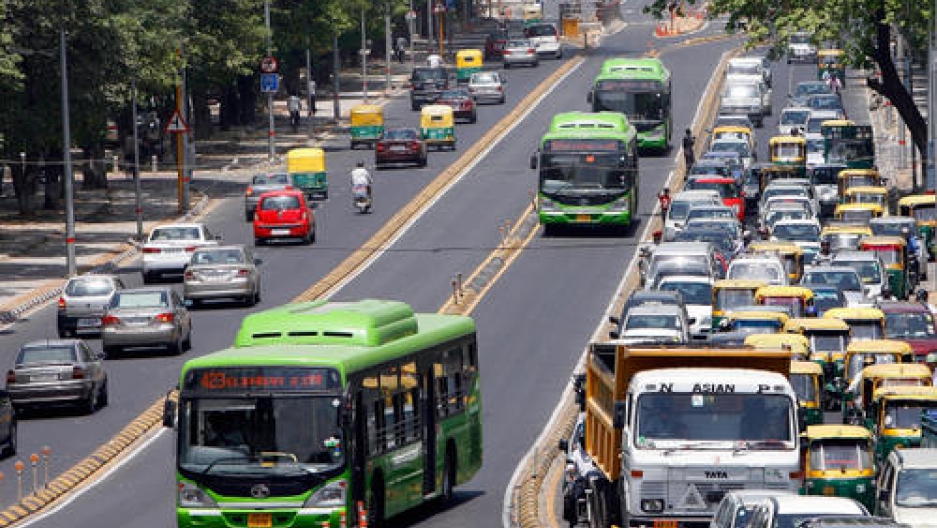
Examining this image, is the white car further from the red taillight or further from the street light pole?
the red taillight

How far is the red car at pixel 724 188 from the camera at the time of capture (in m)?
67.9

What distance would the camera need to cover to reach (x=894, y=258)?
184ft

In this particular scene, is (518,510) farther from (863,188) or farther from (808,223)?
(863,188)

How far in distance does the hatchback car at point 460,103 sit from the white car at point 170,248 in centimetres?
3593

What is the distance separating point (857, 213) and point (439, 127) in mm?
24642

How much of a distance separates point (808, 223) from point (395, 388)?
113 ft

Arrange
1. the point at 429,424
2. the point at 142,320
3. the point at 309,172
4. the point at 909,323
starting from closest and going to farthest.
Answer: the point at 429,424 < the point at 142,320 < the point at 909,323 < the point at 309,172

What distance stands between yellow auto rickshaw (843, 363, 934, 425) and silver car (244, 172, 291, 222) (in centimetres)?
3240

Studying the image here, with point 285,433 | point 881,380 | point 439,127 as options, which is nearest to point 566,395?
point 881,380

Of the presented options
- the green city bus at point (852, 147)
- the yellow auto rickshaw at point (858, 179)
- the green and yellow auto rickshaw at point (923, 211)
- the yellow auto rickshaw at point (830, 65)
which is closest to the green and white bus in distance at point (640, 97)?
the green city bus at point (852, 147)

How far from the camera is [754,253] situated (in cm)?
5400

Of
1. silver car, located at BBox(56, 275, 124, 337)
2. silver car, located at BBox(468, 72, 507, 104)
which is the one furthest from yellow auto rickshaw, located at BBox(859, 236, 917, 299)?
silver car, located at BBox(468, 72, 507, 104)

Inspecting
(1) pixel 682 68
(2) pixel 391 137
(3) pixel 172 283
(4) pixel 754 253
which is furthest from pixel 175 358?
(1) pixel 682 68

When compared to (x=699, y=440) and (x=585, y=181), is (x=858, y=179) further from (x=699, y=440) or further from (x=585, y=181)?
(x=699, y=440)
